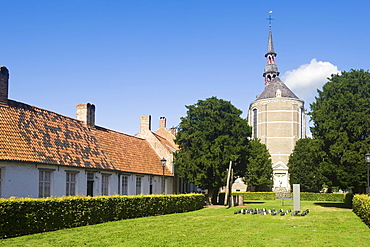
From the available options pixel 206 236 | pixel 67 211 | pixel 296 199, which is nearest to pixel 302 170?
pixel 296 199

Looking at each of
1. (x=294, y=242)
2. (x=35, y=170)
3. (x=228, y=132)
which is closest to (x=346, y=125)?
(x=228, y=132)

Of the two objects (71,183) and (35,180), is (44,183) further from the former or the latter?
(71,183)

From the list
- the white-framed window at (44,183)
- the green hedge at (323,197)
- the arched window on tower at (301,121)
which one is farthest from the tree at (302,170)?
the white-framed window at (44,183)

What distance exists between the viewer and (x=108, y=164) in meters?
28.6

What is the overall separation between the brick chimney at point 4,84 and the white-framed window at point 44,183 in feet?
14.5

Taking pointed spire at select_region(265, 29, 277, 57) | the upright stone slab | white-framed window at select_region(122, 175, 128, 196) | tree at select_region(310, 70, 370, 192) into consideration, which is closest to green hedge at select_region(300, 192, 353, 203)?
tree at select_region(310, 70, 370, 192)

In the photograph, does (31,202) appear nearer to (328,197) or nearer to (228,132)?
(228,132)

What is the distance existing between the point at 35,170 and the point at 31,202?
21.5 feet

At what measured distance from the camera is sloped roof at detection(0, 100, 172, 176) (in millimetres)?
21406

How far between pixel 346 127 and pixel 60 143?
20.7 metres

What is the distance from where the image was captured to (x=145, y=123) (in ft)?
134

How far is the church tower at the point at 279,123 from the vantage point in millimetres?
70375

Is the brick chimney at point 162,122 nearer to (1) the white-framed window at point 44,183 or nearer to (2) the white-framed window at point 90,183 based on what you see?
(2) the white-framed window at point 90,183

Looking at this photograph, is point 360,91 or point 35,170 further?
point 360,91
